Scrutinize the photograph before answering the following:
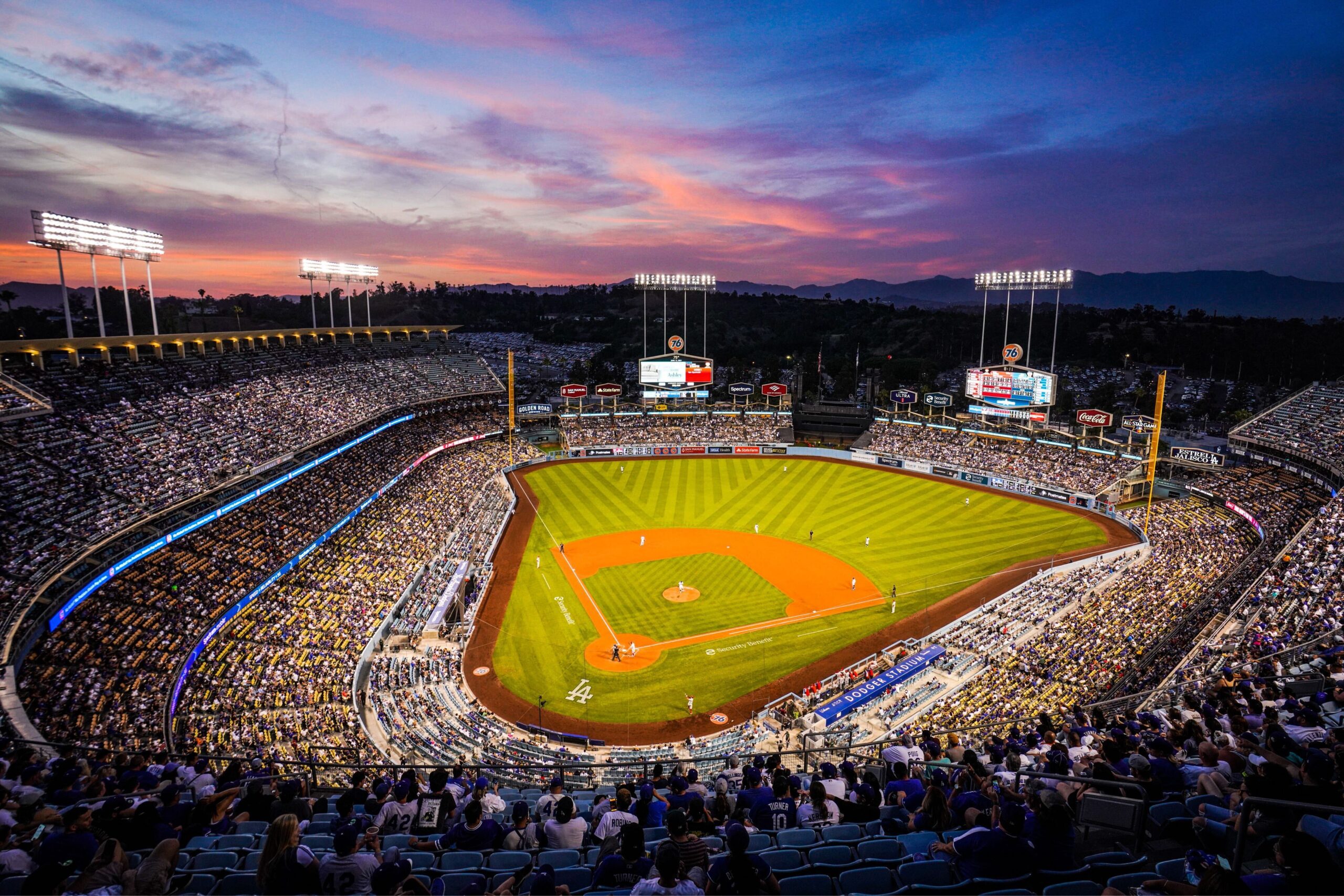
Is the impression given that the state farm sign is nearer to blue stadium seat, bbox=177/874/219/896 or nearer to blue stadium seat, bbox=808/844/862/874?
blue stadium seat, bbox=808/844/862/874

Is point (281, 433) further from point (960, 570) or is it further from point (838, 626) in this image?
point (960, 570)

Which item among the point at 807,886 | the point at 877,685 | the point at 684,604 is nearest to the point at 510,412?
the point at 684,604

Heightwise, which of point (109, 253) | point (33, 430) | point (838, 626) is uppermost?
point (109, 253)

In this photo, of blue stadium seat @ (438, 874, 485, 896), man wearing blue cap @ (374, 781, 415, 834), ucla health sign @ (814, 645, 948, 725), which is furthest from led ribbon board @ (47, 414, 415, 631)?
ucla health sign @ (814, 645, 948, 725)

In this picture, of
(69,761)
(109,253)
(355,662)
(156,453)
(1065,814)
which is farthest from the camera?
(109,253)

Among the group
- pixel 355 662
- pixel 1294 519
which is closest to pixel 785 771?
pixel 355 662

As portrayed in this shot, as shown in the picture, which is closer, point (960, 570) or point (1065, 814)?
point (1065, 814)

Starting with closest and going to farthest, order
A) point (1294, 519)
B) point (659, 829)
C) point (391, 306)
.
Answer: point (659, 829)
point (1294, 519)
point (391, 306)

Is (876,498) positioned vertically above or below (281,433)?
below
